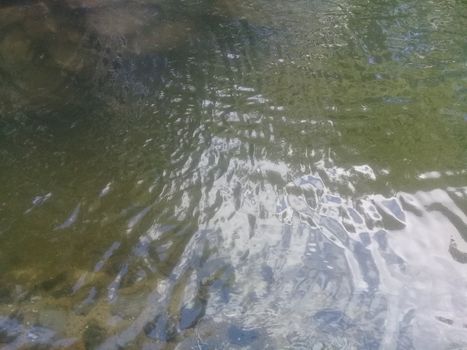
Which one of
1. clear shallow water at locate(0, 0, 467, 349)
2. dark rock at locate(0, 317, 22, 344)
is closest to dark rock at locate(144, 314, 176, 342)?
clear shallow water at locate(0, 0, 467, 349)

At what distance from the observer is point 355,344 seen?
2.88 meters

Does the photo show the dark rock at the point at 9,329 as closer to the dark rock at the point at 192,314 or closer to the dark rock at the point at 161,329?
the dark rock at the point at 161,329

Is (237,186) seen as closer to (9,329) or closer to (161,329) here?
(161,329)

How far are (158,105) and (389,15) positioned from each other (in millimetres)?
Result: 3450

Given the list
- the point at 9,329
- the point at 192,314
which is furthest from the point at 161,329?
the point at 9,329

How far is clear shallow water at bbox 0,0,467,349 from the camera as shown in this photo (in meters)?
3.03

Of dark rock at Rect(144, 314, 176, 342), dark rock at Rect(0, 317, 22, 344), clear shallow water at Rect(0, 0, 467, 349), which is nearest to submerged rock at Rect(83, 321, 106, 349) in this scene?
clear shallow water at Rect(0, 0, 467, 349)

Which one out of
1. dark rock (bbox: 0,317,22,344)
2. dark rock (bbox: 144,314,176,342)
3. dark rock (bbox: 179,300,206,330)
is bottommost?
dark rock (bbox: 179,300,206,330)

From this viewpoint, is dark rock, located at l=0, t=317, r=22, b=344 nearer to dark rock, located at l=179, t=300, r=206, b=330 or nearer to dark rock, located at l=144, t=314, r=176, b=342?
dark rock, located at l=144, t=314, r=176, b=342

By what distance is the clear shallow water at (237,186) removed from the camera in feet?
9.95

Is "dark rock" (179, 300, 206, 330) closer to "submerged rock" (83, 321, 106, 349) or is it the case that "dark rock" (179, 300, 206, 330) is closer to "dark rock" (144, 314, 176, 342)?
"dark rock" (144, 314, 176, 342)

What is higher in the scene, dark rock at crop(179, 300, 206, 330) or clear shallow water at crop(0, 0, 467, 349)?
clear shallow water at crop(0, 0, 467, 349)

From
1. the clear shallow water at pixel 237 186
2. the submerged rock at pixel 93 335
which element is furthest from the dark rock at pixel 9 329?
the submerged rock at pixel 93 335

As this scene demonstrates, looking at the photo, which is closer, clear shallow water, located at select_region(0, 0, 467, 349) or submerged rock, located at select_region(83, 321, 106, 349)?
submerged rock, located at select_region(83, 321, 106, 349)
